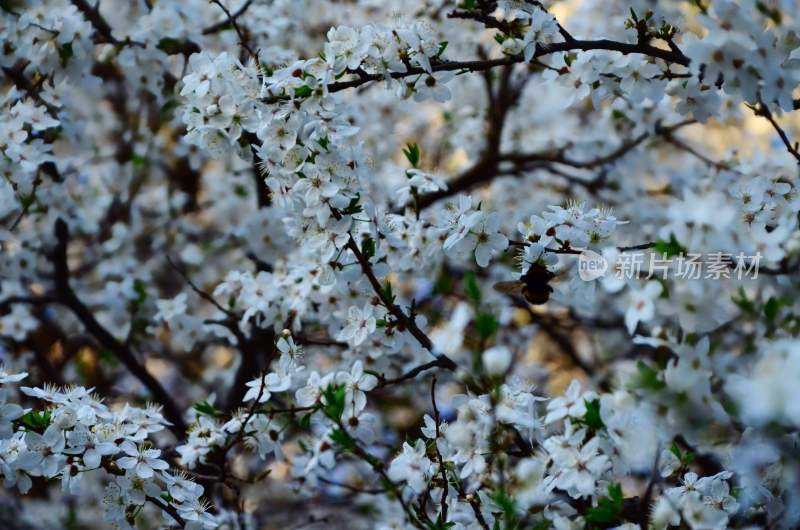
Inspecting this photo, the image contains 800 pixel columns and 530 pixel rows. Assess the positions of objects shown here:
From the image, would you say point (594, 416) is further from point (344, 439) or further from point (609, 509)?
point (344, 439)

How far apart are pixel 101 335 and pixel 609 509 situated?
120 inches

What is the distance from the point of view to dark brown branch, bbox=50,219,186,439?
4.32 metres

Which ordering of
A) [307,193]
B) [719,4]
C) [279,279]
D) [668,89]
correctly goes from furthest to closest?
[279,279] < [668,89] < [307,193] < [719,4]

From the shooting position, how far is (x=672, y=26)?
3.02 metres

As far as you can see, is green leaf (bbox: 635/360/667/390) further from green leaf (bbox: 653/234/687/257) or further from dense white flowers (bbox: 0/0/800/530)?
green leaf (bbox: 653/234/687/257)

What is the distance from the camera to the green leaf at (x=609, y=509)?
2.31 metres

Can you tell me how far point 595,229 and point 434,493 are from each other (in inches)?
48.0

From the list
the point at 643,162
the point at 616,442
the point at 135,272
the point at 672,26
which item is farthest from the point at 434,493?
the point at 643,162

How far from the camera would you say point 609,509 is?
7.58 feet

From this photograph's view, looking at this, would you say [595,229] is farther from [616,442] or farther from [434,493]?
[434,493]

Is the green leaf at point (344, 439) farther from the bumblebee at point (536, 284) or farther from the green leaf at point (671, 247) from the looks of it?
the green leaf at point (671, 247)

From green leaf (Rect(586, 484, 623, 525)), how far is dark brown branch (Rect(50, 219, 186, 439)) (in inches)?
94.4

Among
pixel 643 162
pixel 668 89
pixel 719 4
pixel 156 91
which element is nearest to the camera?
pixel 719 4

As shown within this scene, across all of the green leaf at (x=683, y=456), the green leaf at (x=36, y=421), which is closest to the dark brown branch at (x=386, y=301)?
the green leaf at (x=683, y=456)
